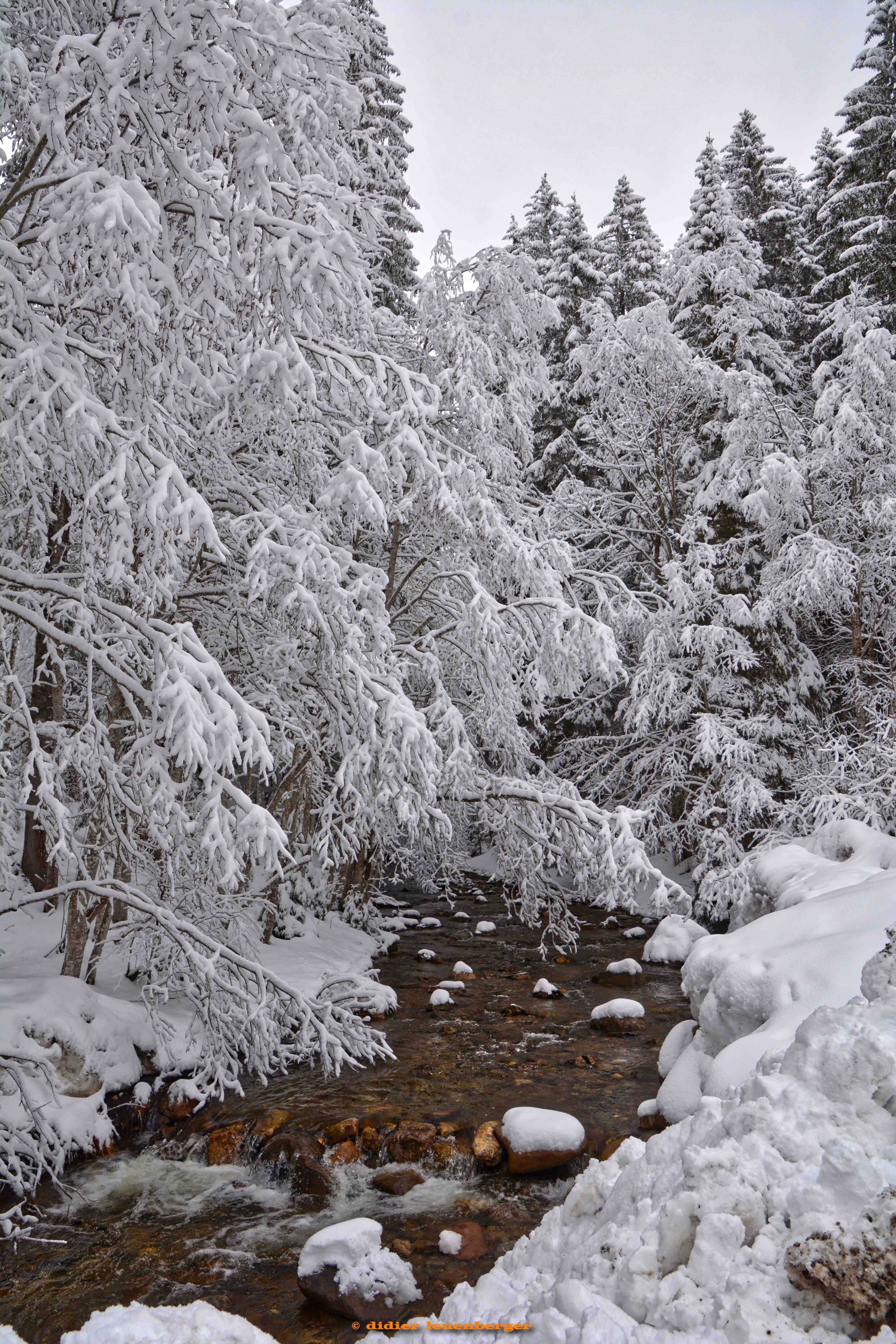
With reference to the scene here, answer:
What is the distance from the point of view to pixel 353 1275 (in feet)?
13.7

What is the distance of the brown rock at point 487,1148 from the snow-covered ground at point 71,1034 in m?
1.46

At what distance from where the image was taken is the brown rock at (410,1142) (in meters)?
5.76

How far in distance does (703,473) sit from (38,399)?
12.1 metres

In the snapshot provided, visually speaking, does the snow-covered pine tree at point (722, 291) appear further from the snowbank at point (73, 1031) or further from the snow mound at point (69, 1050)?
the snow mound at point (69, 1050)

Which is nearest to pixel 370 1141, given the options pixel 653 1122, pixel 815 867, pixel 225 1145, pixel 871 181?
pixel 225 1145

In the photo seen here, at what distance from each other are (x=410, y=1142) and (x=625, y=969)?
4539 millimetres

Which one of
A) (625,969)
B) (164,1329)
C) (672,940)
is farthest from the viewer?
(672,940)

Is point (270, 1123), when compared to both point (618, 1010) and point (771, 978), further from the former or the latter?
point (771, 978)

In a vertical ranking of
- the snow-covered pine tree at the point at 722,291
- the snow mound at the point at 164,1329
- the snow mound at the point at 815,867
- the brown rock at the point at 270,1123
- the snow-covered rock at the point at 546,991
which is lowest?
the snow-covered rock at the point at 546,991

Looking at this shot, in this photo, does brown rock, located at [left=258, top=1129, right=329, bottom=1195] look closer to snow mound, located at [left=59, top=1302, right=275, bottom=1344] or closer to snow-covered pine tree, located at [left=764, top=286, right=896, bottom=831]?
snow mound, located at [left=59, top=1302, right=275, bottom=1344]

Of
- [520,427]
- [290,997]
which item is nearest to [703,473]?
[520,427]

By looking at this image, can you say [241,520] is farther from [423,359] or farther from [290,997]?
[423,359]

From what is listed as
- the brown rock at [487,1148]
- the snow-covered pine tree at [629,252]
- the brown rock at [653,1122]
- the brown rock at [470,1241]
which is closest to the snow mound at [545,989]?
the brown rock at [653,1122]

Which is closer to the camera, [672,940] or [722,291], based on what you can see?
[672,940]
